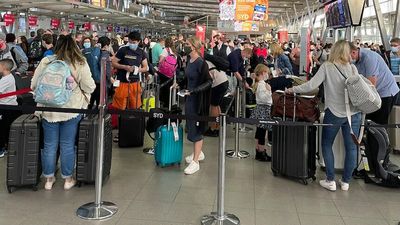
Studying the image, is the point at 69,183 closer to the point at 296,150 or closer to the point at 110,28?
the point at 296,150

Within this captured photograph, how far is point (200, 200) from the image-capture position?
4121 mm

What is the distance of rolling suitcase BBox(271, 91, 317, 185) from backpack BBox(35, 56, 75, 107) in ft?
7.89

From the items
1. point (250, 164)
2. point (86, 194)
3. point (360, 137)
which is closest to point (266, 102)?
point (250, 164)

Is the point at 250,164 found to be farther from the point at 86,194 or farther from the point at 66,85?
the point at 66,85

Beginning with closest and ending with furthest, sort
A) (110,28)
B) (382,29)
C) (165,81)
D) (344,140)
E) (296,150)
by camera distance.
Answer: (344,140) < (296,150) < (165,81) < (382,29) < (110,28)

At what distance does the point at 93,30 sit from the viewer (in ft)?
51.1

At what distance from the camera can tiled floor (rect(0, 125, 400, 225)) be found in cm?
366

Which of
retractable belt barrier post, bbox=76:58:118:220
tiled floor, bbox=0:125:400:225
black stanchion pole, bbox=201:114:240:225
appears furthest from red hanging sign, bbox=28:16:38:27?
black stanchion pole, bbox=201:114:240:225

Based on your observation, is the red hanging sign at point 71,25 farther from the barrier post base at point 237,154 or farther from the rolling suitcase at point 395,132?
the rolling suitcase at point 395,132

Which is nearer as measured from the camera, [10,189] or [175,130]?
[10,189]

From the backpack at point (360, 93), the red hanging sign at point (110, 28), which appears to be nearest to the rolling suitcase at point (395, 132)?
the backpack at point (360, 93)

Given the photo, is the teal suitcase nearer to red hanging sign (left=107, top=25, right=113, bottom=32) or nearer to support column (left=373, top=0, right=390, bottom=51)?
support column (left=373, top=0, right=390, bottom=51)

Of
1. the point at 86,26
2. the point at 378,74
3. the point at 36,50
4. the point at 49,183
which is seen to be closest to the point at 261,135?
the point at 378,74

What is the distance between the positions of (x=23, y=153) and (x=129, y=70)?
2275mm
